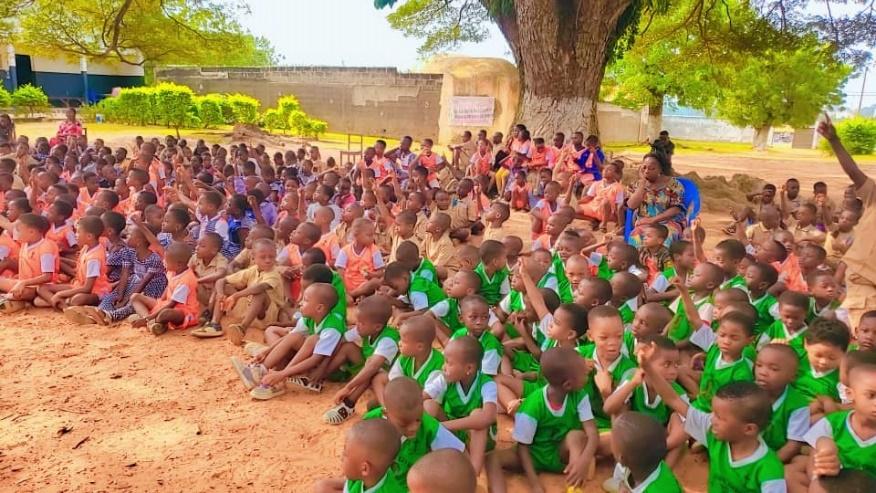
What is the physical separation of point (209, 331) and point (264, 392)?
3.59 feet

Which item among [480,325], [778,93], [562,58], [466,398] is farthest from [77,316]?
[778,93]

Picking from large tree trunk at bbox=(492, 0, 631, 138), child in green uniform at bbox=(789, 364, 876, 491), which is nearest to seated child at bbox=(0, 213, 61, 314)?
child in green uniform at bbox=(789, 364, 876, 491)

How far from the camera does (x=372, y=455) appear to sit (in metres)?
2.14

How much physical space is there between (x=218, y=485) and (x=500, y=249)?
2.30m

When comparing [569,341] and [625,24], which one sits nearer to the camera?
[569,341]

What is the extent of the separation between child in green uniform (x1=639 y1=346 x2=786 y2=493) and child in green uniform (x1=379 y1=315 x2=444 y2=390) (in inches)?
46.6

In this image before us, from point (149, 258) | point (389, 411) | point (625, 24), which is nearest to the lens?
point (389, 411)

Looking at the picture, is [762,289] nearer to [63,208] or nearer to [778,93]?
[63,208]

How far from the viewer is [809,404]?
2764 mm

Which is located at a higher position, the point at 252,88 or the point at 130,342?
the point at 252,88

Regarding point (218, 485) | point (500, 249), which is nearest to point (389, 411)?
point (218, 485)

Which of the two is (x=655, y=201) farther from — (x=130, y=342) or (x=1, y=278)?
(x=1, y=278)

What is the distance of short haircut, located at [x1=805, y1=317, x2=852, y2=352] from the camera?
9.36 ft

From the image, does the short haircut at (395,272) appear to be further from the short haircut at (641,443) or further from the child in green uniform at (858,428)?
the child in green uniform at (858,428)
